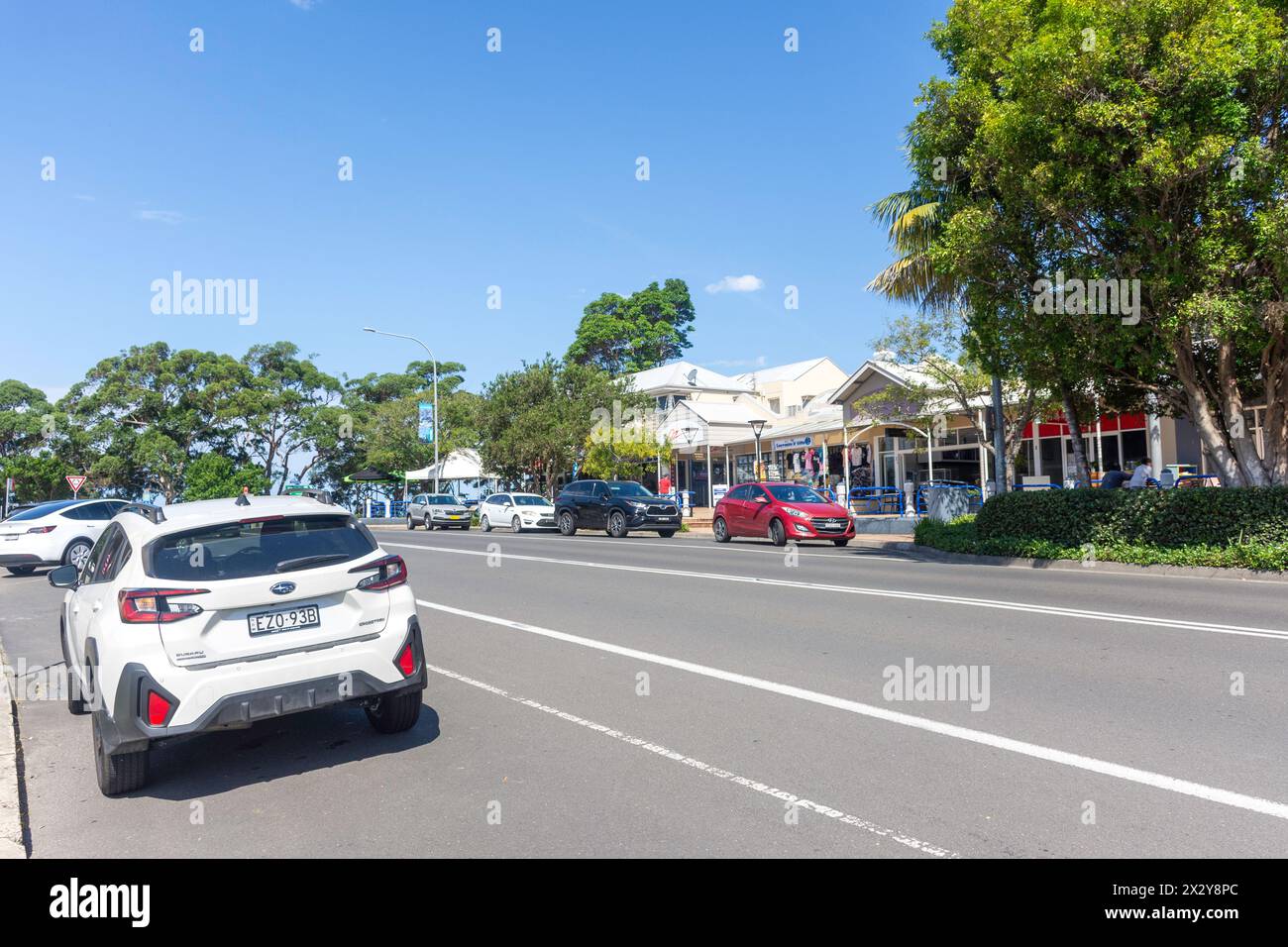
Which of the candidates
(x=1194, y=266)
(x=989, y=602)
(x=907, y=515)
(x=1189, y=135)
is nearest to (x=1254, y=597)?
(x=989, y=602)

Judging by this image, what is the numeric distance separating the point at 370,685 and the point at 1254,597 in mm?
11141

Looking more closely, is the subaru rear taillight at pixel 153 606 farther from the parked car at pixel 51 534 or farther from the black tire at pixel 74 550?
the black tire at pixel 74 550

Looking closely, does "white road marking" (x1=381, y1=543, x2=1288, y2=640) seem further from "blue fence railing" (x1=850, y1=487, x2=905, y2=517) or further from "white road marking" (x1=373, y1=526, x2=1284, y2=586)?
"blue fence railing" (x1=850, y1=487, x2=905, y2=517)

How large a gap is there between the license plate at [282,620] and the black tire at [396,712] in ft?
2.68

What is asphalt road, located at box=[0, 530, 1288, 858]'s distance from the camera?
169 inches

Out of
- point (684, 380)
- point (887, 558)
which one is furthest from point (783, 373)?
point (887, 558)

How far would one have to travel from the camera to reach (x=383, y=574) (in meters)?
5.73

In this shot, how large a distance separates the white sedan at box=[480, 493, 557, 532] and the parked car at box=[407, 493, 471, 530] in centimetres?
295

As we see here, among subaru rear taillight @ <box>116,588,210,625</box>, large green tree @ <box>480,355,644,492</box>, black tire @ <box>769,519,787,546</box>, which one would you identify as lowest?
black tire @ <box>769,519,787,546</box>

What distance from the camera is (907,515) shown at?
25531 millimetres

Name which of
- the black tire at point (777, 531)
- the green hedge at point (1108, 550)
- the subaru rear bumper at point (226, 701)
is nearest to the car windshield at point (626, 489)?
the black tire at point (777, 531)

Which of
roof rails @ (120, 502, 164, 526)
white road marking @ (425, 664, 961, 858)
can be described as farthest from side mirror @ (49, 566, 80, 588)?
white road marking @ (425, 664, 961, 858)

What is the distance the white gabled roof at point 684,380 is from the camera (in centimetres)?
4797
